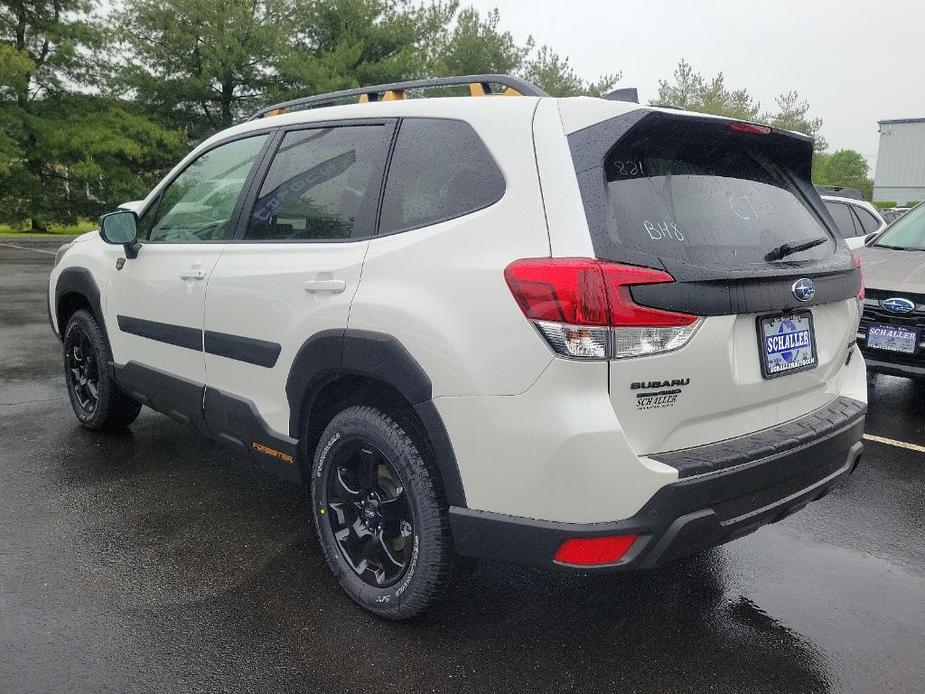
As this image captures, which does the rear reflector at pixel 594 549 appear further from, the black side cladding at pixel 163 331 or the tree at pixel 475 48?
the tree at pixel 475 48

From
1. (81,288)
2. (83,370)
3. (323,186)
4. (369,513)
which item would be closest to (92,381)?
(83,370)

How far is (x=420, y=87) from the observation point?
9.29 ft

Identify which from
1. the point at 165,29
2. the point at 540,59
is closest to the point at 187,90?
the point at 165,29

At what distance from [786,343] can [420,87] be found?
1600 mm

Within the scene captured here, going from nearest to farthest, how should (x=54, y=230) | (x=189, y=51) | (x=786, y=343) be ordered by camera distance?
(x=786, y=343)
(x=189, y=51)
(x=54, y=230)

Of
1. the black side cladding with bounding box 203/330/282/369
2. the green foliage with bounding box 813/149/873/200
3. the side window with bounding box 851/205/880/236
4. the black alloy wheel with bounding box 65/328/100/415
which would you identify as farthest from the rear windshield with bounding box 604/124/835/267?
the green foliage with bounding box 813/149/873/200

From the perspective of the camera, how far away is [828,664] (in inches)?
97.7

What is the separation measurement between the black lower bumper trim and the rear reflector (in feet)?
0.06

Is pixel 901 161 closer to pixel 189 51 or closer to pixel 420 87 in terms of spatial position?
pixel 189 51

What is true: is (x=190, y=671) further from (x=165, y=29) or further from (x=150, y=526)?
(x=165, y=29)

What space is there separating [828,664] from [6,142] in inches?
1192

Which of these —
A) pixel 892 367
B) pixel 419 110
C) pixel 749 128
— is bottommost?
pixel 892 367

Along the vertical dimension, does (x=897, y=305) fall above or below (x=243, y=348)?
below

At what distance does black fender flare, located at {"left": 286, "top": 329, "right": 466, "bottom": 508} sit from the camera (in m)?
2.30
